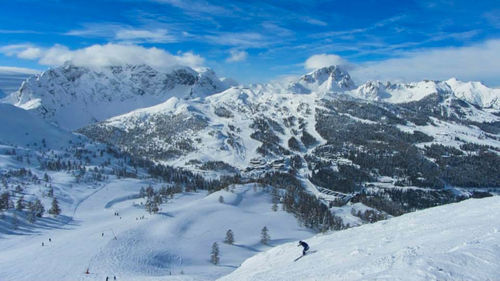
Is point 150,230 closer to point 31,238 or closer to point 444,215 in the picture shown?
point 31,238

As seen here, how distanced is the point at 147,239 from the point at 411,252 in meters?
87.1

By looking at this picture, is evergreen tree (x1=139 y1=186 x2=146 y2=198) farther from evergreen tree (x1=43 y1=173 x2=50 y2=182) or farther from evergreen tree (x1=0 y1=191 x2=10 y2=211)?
evergreen tree (x1=0 y1=191 x2=10 y2=211)

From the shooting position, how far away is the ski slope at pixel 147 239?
71.2m

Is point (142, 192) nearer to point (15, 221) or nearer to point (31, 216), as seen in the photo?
point (31, 216)

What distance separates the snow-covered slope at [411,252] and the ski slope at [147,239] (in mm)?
25242

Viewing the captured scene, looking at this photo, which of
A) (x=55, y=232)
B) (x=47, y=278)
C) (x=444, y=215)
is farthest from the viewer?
(x=55, y=232)

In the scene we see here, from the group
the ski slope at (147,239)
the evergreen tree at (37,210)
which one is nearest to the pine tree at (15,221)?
the ski slope at (147,239)

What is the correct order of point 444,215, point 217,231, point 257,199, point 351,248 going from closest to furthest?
point 351,248
point 444,215
point 217,231
point 257,199

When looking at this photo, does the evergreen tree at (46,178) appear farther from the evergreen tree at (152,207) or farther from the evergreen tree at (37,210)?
the evergreen tree at (152,207)

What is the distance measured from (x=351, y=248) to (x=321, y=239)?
13844 mm

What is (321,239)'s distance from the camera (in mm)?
50188

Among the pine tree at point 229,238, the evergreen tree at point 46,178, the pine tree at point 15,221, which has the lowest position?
the pine tree at point 229,238

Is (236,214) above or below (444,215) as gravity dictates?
below

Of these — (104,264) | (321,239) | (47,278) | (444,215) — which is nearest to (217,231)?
(104,264)
